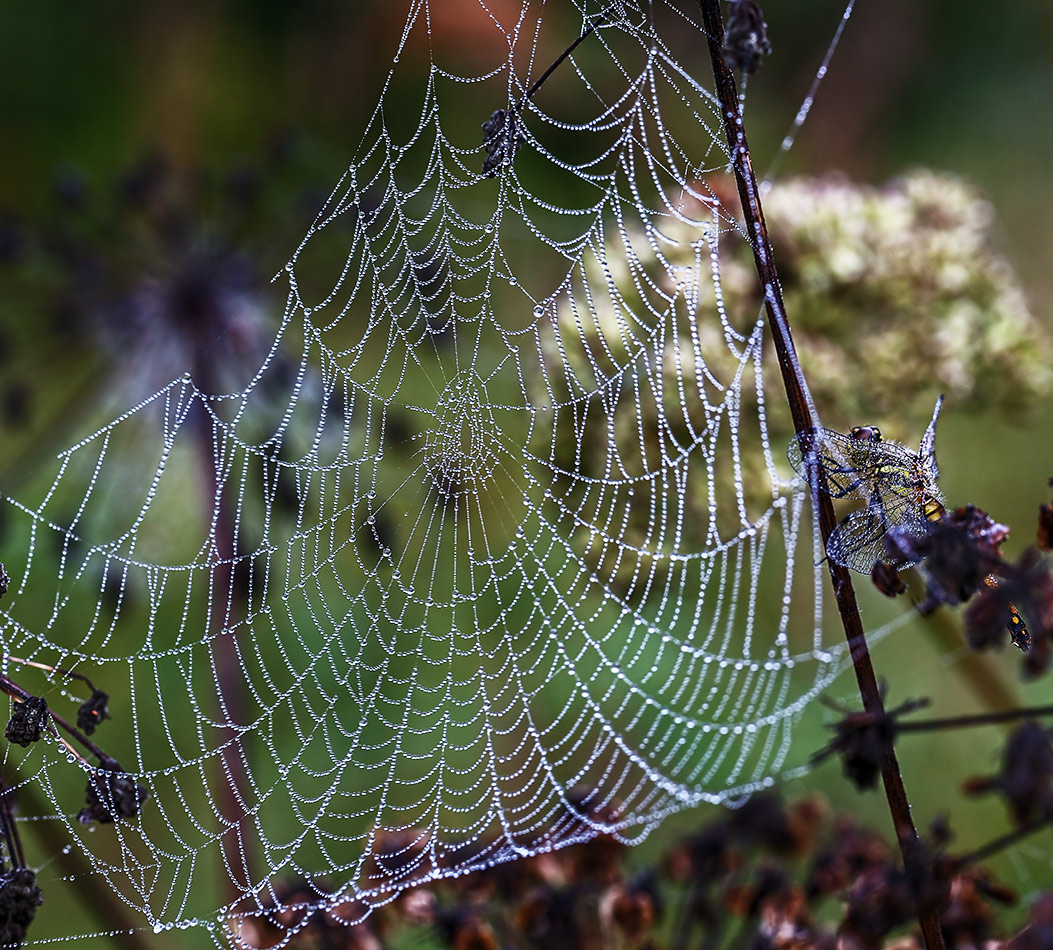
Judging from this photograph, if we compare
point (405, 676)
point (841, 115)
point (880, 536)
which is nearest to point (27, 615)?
point (405, 676)

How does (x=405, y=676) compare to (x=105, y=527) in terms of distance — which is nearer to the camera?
(x=105, y=527)

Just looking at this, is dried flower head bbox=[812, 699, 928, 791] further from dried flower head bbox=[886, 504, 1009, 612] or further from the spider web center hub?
the spider web center hub

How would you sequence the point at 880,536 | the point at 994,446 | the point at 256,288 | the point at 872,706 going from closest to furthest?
the point at 872,706 < the point at 880,536 < the point at 256,288 < the point at 994,446

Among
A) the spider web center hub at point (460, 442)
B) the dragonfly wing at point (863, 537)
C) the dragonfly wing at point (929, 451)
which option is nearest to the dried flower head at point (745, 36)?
the dragonfly wing at point (863, 537)

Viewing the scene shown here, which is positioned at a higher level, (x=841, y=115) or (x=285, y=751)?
(x=841, y=115)

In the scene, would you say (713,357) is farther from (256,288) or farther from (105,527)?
→ (105,527)

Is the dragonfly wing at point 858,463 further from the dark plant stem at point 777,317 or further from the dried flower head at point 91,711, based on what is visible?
the dried flower head at point 91,711
